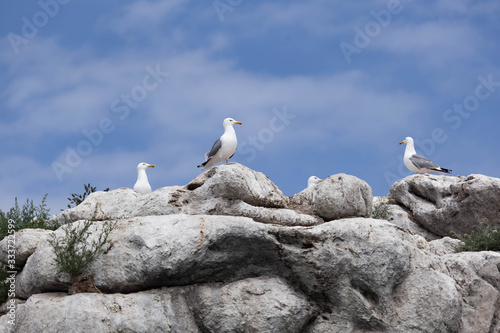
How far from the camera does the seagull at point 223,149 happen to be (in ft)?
66.1

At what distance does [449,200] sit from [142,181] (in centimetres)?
1352

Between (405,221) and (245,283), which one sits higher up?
(405,221)

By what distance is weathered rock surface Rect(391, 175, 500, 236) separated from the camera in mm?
23781

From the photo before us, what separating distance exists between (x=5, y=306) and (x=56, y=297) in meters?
3.10

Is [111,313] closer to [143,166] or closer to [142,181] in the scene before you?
[142,181]

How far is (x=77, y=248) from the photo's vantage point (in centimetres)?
1390

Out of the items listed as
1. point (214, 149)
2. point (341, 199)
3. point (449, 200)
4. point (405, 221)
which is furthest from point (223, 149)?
point (449, 200)

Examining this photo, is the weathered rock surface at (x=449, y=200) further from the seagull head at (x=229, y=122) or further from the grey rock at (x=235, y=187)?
the grey rock at (x=235, y=187)

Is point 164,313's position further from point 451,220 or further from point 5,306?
point 451,220

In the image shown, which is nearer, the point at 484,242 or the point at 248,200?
the point at 248,200

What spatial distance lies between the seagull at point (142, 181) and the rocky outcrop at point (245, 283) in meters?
10.8

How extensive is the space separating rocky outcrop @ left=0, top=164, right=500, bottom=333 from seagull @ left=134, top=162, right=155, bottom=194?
10764mm

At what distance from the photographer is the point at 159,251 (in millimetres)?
13367

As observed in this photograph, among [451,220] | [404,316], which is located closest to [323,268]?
[404,316]
